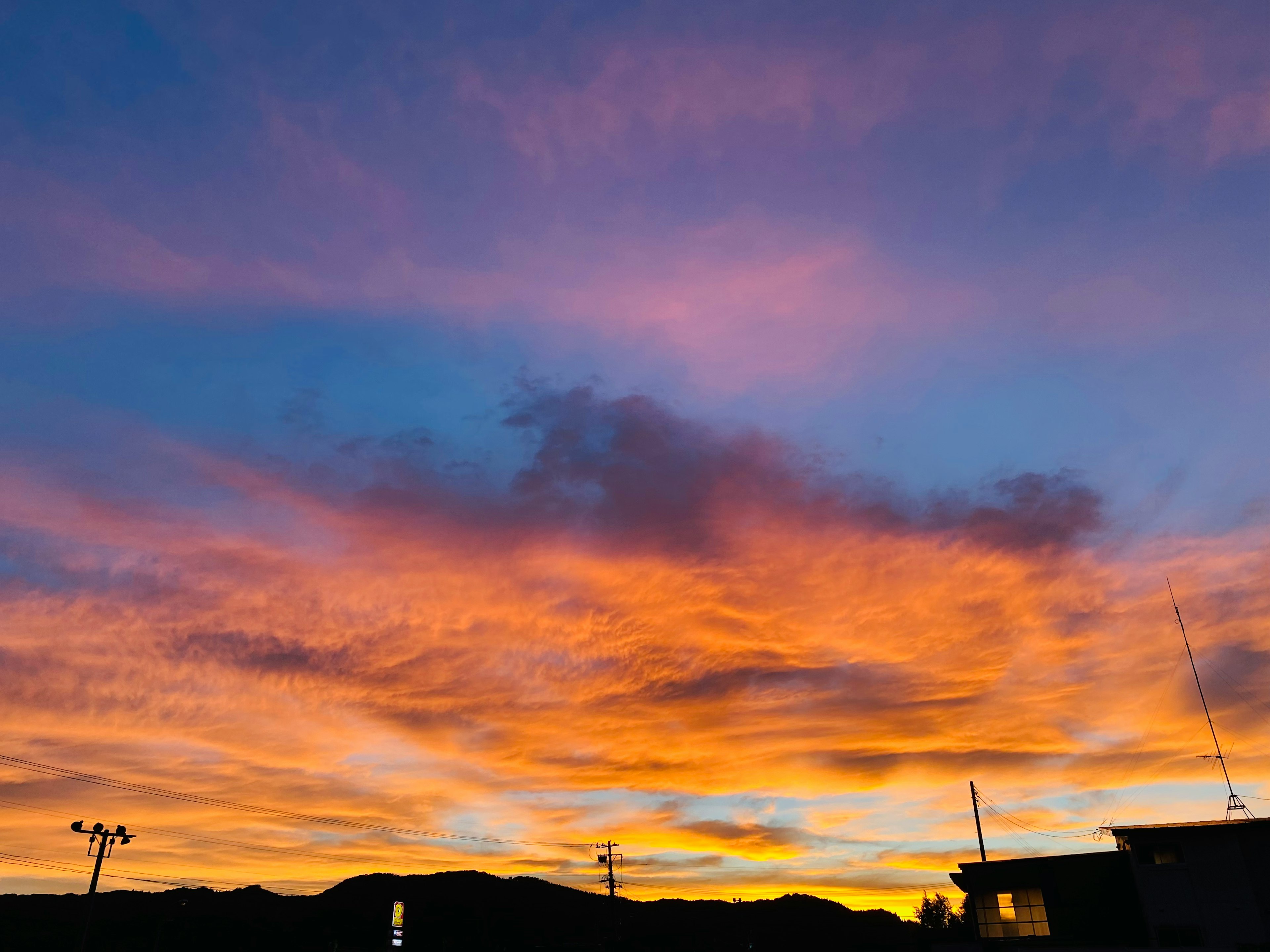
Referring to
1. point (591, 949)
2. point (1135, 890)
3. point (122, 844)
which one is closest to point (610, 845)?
point (122, 844)

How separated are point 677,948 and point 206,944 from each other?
350 ft

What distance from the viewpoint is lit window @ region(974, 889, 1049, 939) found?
6144 cm

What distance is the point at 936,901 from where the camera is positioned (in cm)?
17700

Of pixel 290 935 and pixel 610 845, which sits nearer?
pixel 610 845

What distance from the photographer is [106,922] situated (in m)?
A: 184

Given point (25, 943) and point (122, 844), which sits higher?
point (122, 844)

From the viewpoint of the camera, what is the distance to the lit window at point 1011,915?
6144 centimetres

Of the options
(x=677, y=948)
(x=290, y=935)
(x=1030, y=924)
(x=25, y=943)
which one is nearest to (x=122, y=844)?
(x=1030, y=924)

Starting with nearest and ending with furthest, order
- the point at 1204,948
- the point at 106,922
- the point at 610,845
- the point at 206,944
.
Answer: the point at 1204,948, the point at 610,845, the point at 206,944, the point at 106,922

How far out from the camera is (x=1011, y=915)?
205 feet

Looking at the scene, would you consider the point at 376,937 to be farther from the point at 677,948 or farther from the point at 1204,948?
the point at 1204,948

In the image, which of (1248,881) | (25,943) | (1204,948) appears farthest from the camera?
(25,943)

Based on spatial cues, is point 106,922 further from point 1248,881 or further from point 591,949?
point 1248,881

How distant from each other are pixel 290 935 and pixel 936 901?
5929 inches
